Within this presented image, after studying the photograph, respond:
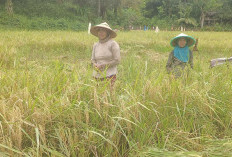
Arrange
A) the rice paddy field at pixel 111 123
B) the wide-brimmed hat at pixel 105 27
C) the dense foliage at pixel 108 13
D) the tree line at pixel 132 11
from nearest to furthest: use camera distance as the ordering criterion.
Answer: the rice paddy field at pixel 111 123 → the wide-brimmed hat at pixel 105 27 → the dense foliage at pixel 108 13 → the tree line at pixel 132 11

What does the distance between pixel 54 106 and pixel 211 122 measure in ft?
3.53

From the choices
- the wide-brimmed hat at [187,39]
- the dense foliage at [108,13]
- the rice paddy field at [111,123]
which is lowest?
the rice paddy field at [111,123]

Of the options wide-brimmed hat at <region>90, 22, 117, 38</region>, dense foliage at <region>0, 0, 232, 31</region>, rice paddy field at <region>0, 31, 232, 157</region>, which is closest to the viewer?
rice paddy field at <region>0, 31, 232, 157</region>

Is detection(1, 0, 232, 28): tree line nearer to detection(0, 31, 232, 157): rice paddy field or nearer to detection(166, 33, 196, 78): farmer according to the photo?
detection(166, 33, 196, 78): farmer

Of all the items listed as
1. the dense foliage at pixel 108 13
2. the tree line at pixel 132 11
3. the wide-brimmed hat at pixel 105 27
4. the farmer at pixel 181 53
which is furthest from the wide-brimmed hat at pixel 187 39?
the tree line at pixel 132 11

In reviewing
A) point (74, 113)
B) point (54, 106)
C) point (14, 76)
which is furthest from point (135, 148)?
point (14, 76)

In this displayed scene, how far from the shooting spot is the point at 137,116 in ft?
4.43

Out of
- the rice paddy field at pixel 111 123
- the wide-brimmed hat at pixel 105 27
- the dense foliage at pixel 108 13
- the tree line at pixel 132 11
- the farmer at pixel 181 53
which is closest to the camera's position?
the rice paddy field at pixel 111 123

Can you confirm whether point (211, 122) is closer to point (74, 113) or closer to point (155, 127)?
point (155, 127)

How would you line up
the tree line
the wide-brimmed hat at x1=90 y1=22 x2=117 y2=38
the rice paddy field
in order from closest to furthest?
the rice paddy field → the wide-brimmed hat at x1=90 y1=22 x2=117 y2=38 → the tree line

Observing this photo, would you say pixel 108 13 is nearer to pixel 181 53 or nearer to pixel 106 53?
pixel 181 53

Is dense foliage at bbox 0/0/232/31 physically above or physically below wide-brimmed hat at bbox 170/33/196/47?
above

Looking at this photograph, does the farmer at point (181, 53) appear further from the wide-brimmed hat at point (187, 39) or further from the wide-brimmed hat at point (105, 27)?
the wide-brimmed hat at point (105, 27)

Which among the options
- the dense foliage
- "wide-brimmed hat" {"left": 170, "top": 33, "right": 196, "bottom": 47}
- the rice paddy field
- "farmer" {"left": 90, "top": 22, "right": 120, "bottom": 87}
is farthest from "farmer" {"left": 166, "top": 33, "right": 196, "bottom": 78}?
the dense foliage
